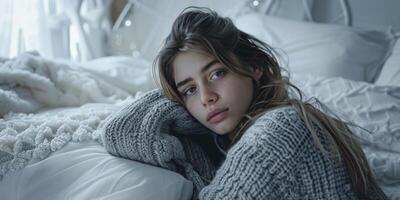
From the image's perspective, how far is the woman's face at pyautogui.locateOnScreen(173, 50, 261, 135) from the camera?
0.87 m

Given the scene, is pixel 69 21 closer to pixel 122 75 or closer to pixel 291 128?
pixel 122 75

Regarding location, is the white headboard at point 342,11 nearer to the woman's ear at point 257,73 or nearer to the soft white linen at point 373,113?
the soft white linen at point 373,113

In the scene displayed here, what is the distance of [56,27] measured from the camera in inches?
80.4

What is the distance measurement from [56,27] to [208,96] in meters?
1.44

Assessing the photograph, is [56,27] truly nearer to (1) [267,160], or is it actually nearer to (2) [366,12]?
(2) [366,12]

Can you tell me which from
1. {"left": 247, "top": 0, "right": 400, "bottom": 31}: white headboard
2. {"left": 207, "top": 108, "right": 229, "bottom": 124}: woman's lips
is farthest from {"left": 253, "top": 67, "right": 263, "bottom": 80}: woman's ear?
{"left": 247, "top": 0, "right": 400, "bottom": 31}: white headboard

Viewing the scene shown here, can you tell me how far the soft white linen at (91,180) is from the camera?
74 centimetres

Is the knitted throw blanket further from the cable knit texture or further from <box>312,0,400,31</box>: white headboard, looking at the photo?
<box>312,0,400,31</box>: white headboard

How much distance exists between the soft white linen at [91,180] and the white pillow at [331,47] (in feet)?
2.83

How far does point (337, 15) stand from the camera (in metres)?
1.84

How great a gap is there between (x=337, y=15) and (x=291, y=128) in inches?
50.9

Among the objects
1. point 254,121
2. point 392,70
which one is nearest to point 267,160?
point 254,121

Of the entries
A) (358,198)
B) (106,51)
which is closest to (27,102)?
(358,198)

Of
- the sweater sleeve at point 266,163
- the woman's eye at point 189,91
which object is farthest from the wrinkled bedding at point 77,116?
the woman's eye at point 189,91
